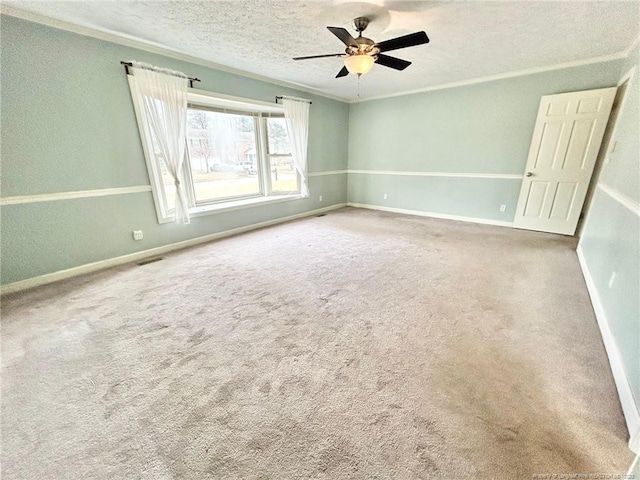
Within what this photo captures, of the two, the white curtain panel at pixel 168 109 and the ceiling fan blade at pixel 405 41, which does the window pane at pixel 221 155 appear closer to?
the white curtain panel at pixel 168 109

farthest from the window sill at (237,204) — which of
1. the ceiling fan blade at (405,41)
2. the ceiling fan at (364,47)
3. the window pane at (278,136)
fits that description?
the ceiling fan blade at (405,41)

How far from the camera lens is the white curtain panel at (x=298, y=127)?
181 inches

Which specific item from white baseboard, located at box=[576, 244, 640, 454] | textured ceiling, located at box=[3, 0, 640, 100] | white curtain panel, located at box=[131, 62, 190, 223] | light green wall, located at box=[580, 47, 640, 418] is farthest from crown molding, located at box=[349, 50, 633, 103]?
white curtain panel, located at box=[131, 62, 190, 223]

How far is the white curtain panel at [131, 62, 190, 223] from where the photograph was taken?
301 centimetres

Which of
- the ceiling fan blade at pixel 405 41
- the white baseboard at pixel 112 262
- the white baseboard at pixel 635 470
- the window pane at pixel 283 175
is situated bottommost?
the white baseboard at pixel 112 262

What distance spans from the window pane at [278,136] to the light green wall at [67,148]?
1.37 meters

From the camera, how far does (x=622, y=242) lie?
187 cm

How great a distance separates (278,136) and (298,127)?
1.35 feet

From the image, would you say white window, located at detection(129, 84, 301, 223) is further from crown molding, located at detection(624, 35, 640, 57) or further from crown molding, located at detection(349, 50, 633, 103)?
crown molding, located at detection(624, 35, 640, 57)

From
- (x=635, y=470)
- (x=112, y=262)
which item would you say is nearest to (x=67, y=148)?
(x=112, y=262)

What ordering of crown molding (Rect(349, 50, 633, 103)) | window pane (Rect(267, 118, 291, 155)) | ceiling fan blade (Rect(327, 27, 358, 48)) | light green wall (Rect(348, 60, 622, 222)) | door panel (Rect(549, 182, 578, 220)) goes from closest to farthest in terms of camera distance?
ceiling fan blade (Rect(327, 27, 358, 48))
crown molding (Rect(349, 50, 633, 103))
door panel (Rect(549, 182, 578, 220))
light green wall (Rect(348, 60, 622, 222))
window pane (Rect(267, 118, 291, 155))

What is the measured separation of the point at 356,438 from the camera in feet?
3.93

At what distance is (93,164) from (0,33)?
45.3 inches

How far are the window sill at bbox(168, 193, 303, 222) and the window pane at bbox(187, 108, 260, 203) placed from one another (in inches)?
6.0
